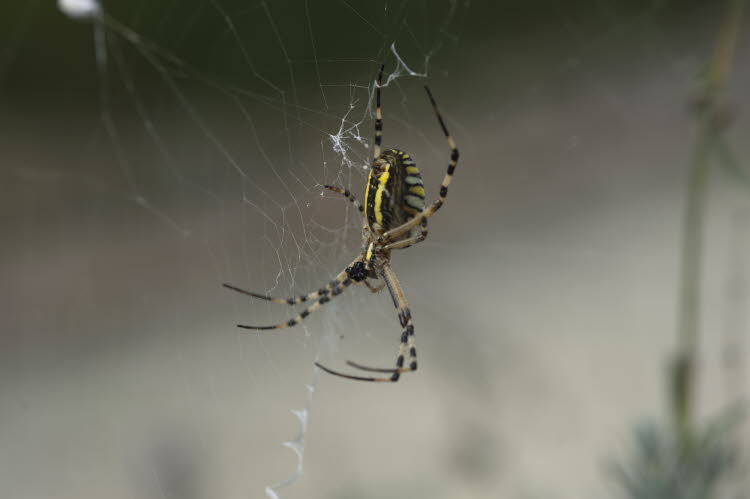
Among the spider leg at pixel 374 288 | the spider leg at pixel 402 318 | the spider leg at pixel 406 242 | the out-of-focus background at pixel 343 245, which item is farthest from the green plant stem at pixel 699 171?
the spider leg at pixel 374 288

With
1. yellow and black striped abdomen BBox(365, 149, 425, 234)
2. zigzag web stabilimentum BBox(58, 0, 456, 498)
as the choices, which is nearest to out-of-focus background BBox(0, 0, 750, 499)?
zigzag web stabilimentum BBox(58, 0, 456, 498)

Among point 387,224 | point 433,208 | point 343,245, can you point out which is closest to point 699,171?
point 433,208

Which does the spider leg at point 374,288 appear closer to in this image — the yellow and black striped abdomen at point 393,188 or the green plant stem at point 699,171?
the yellow and black striped abdomen at point 393,188

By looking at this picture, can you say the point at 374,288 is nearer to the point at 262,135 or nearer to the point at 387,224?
the point at 387,224

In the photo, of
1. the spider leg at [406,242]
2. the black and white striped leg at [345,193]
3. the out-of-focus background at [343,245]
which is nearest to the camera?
the black and white striped leg at [345,193]

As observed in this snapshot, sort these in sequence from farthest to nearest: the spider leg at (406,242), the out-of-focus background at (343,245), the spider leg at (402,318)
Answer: the out-of-focus background at (343,245)
the spider leg at (402,318)
the spider leg at (406,242)

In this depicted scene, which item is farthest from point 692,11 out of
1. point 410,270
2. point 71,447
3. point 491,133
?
point 71,447

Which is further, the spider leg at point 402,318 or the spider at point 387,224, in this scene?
the spider leg at point 402,318
